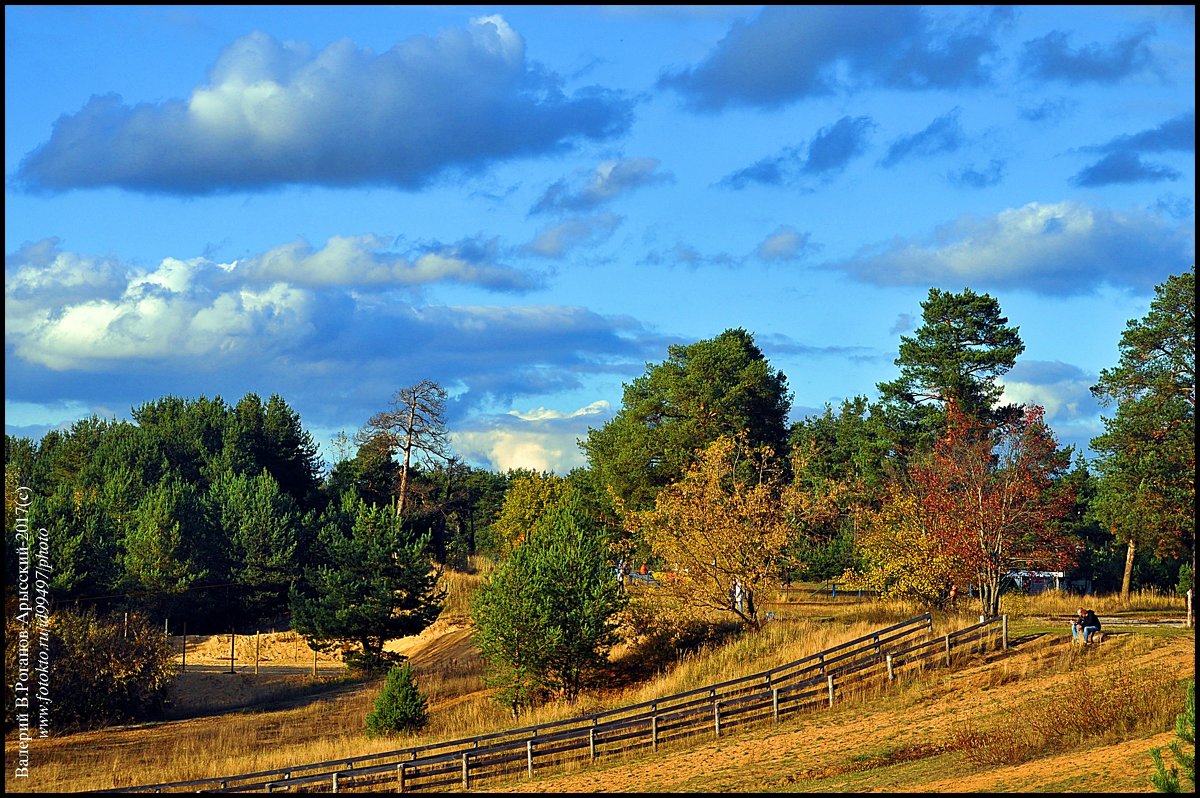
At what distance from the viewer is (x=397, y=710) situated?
137ft

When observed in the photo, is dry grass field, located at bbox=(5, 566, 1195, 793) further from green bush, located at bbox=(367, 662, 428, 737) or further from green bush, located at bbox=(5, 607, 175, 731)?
green bush, located at bbox=(5, 607, 175, 731)

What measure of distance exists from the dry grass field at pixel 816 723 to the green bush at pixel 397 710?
0.77 metres

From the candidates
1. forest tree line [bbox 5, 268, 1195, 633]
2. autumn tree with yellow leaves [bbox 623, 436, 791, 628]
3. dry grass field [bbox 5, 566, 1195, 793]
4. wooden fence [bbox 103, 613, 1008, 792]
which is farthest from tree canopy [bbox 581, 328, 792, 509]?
wooden fence [bbox 103, 613, 1008, 792]

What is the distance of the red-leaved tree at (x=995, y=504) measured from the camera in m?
48.5

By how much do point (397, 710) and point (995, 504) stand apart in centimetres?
2581

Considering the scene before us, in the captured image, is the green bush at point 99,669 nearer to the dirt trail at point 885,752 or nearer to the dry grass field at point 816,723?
the dry grass field at point 816,723

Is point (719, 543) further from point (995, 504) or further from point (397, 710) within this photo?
point (397, 710)

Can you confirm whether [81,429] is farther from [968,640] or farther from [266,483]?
[968,640]

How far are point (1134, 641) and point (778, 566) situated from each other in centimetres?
1517

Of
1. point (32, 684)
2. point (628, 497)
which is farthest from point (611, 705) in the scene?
point (628, 497)

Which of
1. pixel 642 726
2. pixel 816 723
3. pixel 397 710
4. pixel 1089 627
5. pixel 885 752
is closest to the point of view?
pixel 885 752

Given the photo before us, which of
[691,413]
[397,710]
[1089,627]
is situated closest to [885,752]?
[1089,627]

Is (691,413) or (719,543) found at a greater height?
(691,413)

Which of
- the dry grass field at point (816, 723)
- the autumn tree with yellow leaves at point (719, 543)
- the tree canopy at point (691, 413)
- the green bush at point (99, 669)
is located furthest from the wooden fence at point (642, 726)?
the tree canopy at point (691, 413)
